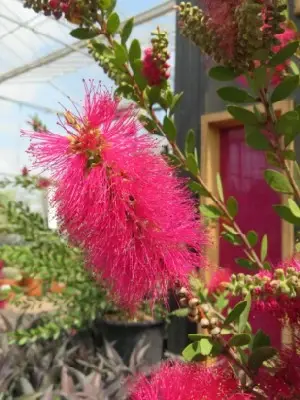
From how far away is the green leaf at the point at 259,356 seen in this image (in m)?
0.35

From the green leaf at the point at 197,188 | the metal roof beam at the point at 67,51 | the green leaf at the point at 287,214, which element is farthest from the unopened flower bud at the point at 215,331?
the metal roof beam at the point at 67,51

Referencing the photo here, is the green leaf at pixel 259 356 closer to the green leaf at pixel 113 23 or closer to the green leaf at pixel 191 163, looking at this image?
the green leaf at pixel 191 163

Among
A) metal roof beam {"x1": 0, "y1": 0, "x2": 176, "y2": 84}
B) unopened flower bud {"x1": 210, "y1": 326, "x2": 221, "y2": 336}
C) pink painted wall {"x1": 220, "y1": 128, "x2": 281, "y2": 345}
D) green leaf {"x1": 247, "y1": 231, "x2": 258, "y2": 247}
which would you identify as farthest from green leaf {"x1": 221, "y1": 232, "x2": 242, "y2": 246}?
metal roof beam {"x1": 0, "y1": 0, "x2": 176, "y2": 84}

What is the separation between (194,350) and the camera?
365 mm

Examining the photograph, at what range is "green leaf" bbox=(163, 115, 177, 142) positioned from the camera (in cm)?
51

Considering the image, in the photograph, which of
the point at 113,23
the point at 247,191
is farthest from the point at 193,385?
the point at 247,191

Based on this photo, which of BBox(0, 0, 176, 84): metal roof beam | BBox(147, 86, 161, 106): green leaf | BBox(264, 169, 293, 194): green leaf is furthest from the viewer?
BBox(0, 0, 176, 84): metal roof beam

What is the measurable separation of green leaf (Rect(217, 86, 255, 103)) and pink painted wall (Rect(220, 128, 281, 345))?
1.24 meters

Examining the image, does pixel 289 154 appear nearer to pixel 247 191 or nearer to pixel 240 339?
pixel 240 339

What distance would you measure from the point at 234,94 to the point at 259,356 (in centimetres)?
24

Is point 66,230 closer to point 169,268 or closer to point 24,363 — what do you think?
point 169,268

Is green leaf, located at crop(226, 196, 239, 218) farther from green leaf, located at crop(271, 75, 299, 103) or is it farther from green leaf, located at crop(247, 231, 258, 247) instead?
green leaf, located at crop(271, 75, 299, 103)

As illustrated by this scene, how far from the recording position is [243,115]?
405 mm

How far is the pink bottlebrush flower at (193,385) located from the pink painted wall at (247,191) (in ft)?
4.14
